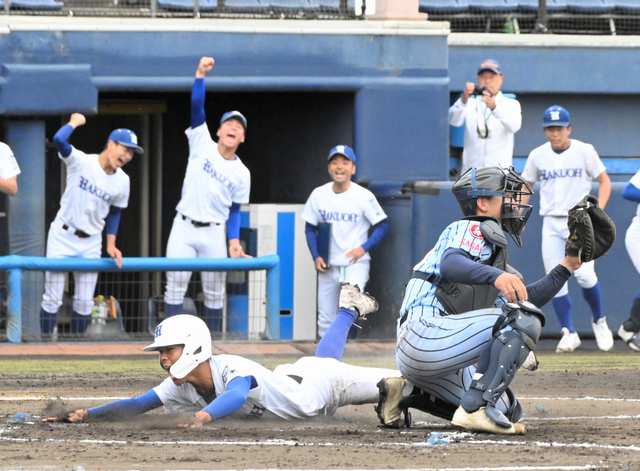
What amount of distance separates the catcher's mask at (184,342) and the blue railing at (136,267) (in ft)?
13.5

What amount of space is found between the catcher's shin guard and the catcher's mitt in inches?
13.4

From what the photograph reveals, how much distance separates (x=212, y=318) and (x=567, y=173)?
332 centimetres

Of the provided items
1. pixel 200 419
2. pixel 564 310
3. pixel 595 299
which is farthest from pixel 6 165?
pixel 595 299

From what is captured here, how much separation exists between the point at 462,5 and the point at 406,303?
7768 mm

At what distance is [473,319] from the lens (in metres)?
4.70

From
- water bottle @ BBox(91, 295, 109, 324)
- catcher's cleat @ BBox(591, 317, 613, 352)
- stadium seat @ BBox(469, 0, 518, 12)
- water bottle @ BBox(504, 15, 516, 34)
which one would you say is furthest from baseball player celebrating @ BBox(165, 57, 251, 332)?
water bottle @ BBox(504, 15, 516, 34)

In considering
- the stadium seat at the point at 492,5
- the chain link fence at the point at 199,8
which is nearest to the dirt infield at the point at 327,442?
the chain link fence at the point at 199,8

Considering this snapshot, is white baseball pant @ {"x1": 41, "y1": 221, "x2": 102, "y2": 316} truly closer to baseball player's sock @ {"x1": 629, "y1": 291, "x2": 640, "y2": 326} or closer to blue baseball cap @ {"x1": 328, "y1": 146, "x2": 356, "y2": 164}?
blue baseball cap @ {"x1": 328, "y1": 146, "x2": 356, "y2": 164}

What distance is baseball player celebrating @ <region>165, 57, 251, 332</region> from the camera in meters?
9.08

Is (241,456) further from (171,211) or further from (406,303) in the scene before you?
(171,211)

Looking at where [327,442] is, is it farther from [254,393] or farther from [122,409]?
[122,409]

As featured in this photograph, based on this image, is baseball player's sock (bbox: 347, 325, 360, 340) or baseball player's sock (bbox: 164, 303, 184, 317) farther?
baseball player's sock (bbox: 347, 325, 360, 340)

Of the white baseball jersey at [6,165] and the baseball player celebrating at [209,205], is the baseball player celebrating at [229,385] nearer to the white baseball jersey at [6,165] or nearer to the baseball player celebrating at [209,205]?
the white baseball jersey at [6,165]

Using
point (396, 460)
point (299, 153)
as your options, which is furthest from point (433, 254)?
point (299, 153)
